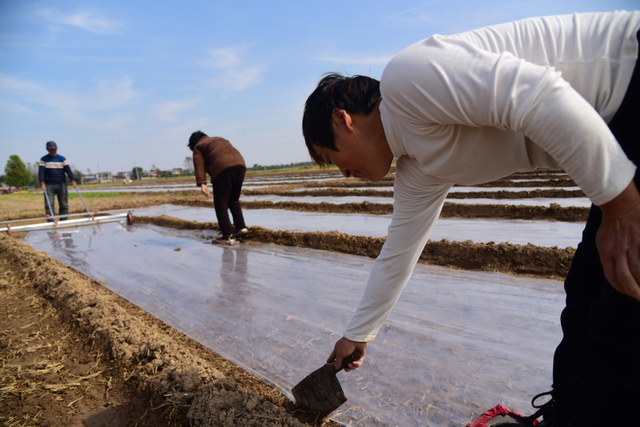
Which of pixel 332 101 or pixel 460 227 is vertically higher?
pixel 332 101

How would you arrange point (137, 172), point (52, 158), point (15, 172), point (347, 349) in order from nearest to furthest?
Answer: 1. point (347, 349)
2. point (52, 158)
3. point (15, 172)
4. point (137, 172)

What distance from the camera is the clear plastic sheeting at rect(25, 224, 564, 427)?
175 cm

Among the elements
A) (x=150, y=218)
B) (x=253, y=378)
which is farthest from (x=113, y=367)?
(x=150, y=218)

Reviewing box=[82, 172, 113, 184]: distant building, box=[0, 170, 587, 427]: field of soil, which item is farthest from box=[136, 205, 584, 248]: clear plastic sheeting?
box=[82, 172, 113, 184]: distant building

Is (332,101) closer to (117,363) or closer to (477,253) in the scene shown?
(117,363)

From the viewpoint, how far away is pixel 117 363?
2.28m

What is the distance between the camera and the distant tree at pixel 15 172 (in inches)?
2023

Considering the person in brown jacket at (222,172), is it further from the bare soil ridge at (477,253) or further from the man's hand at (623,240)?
the man's hand at (623,240)

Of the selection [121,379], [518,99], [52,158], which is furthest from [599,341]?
[52,158]

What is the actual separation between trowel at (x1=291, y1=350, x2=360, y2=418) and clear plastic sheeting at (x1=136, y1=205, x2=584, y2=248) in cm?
309

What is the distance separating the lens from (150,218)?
8.35 meters

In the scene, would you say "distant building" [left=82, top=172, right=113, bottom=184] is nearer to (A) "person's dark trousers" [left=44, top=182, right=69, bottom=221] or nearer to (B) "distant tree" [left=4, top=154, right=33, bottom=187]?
(B) "distant tree" [left=4, top=154, right=33, bottom=187]

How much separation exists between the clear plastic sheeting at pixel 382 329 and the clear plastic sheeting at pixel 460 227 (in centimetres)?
123

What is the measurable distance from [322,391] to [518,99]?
1.35m
